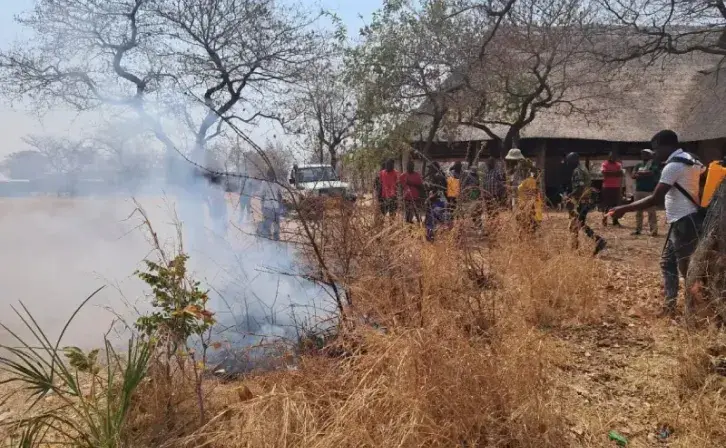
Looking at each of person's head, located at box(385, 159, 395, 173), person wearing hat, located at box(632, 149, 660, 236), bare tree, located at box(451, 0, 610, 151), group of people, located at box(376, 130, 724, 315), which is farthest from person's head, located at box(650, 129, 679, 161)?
bare tree, located at box(451, 0, 610, 151)

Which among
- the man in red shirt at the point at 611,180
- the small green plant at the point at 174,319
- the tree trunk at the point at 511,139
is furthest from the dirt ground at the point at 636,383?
the tree trunk at the point at 511,139

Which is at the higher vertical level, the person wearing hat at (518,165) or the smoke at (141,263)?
the person wearing hat at (518,165)

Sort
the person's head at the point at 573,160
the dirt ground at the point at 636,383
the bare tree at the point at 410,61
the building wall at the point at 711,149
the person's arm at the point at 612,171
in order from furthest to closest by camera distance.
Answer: the building wall at the point at 711,149
the bare tree at the point at 410,61
the person's arm at the point at 612,171
the person's head at the point at 573,160
the dirt ground at the point at 636,383

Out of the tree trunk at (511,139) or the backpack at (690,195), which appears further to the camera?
the tree trunk at (511,139)

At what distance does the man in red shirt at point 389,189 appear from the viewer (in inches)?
171

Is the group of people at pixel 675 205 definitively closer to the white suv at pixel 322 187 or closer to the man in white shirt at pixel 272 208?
the white suv at pixel 322 187

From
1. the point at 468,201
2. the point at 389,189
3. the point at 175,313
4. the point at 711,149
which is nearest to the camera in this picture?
the point at 175,313

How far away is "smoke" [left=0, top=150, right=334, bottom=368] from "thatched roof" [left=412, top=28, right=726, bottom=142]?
24.9 ft

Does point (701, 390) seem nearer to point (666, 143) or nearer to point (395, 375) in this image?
point (395, 375)

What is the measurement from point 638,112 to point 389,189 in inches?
586

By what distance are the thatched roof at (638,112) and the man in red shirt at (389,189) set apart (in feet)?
22.5

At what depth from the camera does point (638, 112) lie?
1806 centimetres

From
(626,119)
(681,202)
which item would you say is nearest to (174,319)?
(681,202)

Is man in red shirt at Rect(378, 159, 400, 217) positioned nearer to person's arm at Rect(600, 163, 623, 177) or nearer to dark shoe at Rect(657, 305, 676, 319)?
dark shoe at Rect(657, 305, 676, 319)
